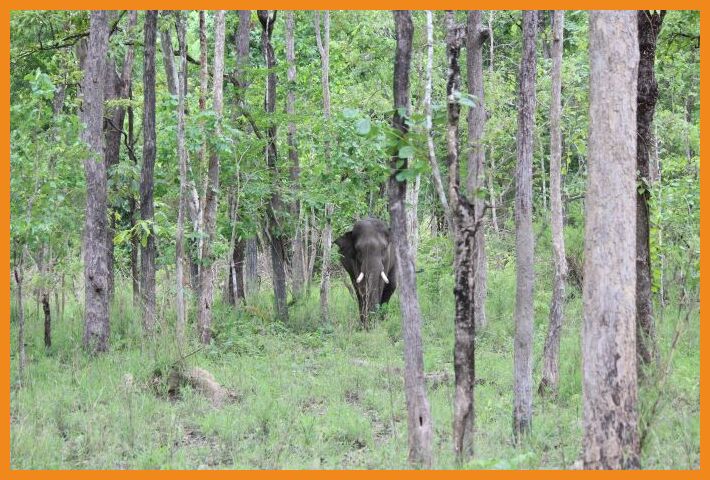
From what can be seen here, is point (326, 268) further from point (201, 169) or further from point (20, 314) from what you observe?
point (20, 314)

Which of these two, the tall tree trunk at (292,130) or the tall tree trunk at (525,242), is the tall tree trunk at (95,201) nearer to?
the tall tree trunk at (292,130)

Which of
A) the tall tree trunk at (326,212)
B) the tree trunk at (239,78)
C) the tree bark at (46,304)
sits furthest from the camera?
the tall tree trunk at (326,212)

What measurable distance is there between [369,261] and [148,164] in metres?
6.30

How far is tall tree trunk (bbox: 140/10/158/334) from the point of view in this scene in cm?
1550

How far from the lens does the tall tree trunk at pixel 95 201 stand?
15414 mm

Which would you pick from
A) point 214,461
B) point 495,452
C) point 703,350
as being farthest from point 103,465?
point 703,350

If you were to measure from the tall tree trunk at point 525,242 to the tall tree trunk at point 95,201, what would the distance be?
Answer: 7.82 meters

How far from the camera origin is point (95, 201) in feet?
51.5

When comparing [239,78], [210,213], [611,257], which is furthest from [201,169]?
[611,257]

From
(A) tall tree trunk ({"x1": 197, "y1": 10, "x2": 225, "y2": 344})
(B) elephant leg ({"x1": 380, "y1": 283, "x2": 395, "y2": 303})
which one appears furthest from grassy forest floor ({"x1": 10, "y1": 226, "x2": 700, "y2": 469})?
(B) elephant leg ({"x1": 380, "y1": 283, "x2": 395, "y2": 303})

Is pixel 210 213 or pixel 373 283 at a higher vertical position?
pixel 210 213

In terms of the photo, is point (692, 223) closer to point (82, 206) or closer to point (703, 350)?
point (703, 350)

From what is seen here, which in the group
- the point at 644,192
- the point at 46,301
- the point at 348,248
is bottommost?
the point at 46,301

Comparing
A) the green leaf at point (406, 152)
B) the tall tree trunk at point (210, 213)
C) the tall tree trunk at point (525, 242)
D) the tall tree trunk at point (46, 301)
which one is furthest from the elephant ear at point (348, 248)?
the green leaf at point (406, 152)
